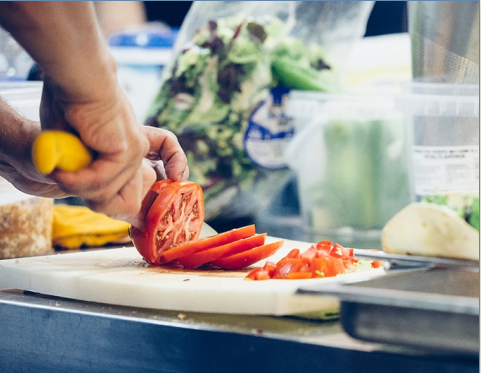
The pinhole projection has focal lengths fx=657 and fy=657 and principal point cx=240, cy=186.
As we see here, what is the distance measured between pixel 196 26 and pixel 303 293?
1478 millimetres

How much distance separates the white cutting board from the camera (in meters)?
0.92

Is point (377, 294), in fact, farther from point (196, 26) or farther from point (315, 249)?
point (196, 26)

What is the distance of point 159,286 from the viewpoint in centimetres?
99

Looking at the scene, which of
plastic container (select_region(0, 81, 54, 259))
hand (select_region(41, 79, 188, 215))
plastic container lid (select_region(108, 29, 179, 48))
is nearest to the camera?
hand (select_region(41, 79, 188, 215))

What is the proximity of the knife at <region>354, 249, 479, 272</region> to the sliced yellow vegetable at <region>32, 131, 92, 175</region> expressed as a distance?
433 millimetres

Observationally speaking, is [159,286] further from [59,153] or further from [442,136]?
[442,136]

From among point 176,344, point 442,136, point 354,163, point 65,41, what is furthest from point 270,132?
point 65,41

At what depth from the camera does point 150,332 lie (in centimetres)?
92

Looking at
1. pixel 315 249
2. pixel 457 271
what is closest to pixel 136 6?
pixel 315 249

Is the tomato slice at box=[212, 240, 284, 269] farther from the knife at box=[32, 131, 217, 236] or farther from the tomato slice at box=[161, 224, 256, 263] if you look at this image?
the knife at box=[32, 131, 217, 236]

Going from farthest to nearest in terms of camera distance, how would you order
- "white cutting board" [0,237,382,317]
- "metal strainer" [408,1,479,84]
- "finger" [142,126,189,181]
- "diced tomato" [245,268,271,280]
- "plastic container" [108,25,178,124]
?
"plastic container" [108,25,178,124]
"metal strainer" [408,1,479,84]
"finger" [142,126,189,181]
"diced tomato" [245,268,271,280]
"white cutting board" [0,237,382,317]

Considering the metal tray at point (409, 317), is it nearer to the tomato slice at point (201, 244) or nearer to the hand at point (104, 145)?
the hand at point (104, 145)

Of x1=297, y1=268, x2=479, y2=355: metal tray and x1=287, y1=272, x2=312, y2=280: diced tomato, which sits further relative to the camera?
x1=287, y1=272, x2=312, y2=280: diced tomato

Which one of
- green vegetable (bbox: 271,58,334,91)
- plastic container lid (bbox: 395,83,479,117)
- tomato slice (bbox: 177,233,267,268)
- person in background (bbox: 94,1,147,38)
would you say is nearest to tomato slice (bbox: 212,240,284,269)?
tomato slice (bbox: 177,233,267,268)
